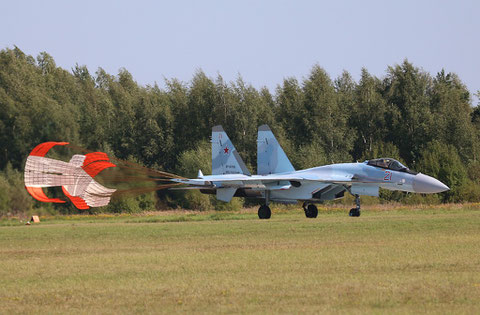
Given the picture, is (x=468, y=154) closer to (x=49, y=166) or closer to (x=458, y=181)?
(x=458, y=181)

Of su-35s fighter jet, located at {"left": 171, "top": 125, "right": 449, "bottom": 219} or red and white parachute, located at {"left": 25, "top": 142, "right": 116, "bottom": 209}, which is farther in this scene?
red and white parachute, located at {"left": 25, "top": 142, "right": 116, "bottom": 209}

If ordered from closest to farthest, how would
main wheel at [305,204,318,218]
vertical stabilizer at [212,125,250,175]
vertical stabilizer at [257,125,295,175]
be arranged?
main wheel at [305,204,318,218], vertical stabilizer at [257,125,295,175], vertical stabilizer at [212,125,250,175]

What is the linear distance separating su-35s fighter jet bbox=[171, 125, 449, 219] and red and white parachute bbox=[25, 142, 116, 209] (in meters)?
3.37

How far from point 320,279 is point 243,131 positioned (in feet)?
142

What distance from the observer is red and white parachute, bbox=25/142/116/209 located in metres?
26.9

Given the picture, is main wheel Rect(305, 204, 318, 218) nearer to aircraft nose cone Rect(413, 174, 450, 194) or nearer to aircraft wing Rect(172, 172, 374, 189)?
aircraft wing Rect(172, 172, 374, 189)

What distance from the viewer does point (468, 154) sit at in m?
50.9

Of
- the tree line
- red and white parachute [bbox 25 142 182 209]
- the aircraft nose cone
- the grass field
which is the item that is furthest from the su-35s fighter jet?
the tree line

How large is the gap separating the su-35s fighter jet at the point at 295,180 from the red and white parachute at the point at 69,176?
337 centimetres

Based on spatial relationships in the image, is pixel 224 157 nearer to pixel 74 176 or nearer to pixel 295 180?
pixel 295 180

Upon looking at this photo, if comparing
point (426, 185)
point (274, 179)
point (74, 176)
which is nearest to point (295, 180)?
point (274, 179)

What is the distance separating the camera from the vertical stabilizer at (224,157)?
101 ft

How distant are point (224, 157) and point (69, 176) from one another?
6.39 m

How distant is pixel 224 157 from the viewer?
31016 millimetres
